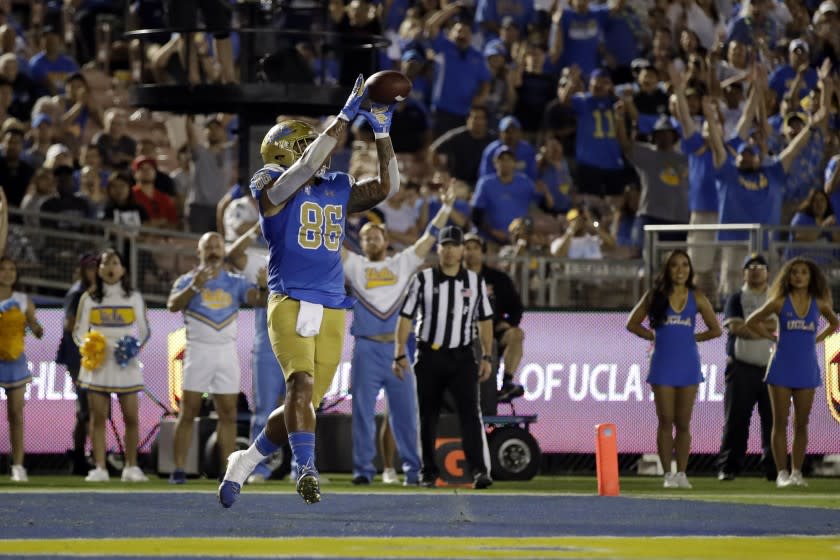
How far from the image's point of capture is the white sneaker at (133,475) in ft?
49.9

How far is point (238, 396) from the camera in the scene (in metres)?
15.7

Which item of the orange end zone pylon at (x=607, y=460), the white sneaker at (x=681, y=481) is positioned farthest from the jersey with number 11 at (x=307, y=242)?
the white sneaker at (x=681, y=481)

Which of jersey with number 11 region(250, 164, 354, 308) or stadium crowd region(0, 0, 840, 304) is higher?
stadium crowd region(0, 0, 840, 304)

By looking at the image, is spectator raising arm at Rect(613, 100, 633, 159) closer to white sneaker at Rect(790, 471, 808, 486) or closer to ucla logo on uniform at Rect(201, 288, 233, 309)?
white sneaker at Rect(790, 471, 808, 486)

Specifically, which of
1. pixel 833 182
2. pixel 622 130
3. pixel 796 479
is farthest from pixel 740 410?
pixel 622 130

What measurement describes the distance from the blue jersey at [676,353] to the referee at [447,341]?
1396mm

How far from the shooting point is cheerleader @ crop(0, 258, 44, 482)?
15.1m

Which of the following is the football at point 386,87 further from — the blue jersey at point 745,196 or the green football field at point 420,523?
the blue jersey at point 745,196

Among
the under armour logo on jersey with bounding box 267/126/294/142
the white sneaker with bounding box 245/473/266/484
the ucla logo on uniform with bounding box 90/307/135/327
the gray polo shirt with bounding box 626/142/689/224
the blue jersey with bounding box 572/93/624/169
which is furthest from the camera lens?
the blue jersey with bounding box 572/93/624/169

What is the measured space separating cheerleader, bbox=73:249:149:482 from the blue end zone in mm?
2557

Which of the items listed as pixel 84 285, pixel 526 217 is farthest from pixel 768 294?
pixel 84 285

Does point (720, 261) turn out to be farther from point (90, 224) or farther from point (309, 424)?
point (309, 424)

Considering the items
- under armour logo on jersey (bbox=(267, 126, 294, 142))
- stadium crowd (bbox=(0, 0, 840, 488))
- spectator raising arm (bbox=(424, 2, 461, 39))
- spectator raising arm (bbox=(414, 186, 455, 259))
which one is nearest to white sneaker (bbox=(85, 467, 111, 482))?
stadium crowd (bbox=(0, 0, 840, 488))

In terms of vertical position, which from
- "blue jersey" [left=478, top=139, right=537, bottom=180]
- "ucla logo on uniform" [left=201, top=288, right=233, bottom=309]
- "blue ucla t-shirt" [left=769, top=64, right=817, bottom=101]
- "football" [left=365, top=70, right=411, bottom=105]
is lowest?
"ucla logo on uniform" [left=201, top=288, right=233, bottom=309]
